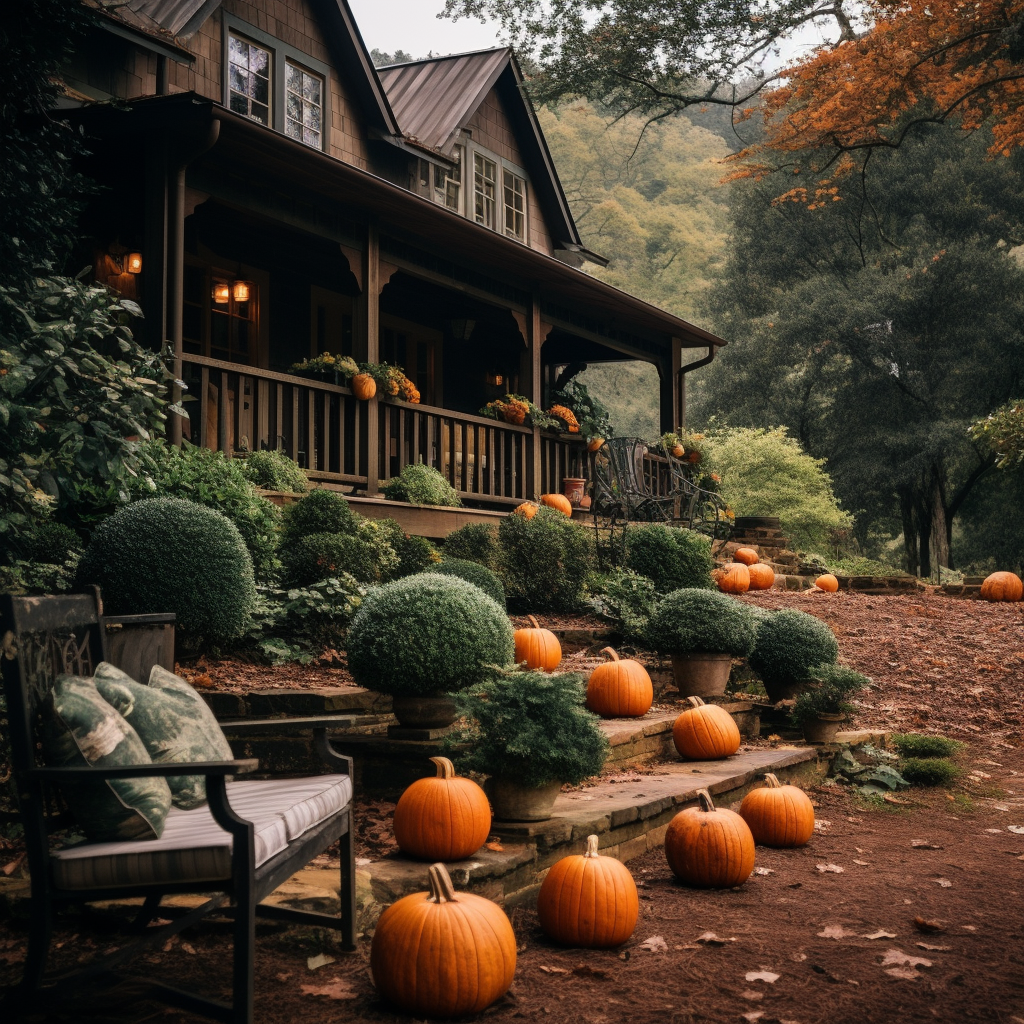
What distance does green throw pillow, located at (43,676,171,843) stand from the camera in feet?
8.13

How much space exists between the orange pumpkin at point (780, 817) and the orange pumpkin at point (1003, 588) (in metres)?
8.91

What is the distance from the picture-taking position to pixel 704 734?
18.5ft

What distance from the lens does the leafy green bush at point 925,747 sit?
660cm

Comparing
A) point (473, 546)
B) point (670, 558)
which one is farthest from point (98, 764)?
point (670, 558)

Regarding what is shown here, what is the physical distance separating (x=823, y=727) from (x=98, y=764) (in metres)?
4.96

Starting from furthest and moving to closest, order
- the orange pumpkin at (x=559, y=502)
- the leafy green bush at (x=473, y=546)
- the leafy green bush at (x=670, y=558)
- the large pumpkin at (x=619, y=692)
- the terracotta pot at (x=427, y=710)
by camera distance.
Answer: the orange pumpkin at (x=559, y=502), the leafy green bush at (x=670, y=558), the leafy green bush at (x=473, y=546), the large pumpkin at (x=619, y=692), the terracotta pot at (x=427, y=710)

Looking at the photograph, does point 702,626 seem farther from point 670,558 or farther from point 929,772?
point 670,558

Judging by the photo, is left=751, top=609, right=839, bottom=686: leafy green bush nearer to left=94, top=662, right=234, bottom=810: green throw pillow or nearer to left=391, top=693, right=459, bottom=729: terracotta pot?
left=391, top=693, right=459, bottom=729: terracotta pot

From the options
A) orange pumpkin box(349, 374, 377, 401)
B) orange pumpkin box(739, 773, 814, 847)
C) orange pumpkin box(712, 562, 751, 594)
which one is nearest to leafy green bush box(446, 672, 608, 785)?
orange pumpkin box(739, 773, 814, 847)

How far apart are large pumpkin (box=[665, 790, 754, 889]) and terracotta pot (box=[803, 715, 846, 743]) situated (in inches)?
94.4

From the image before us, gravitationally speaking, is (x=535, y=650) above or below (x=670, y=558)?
below

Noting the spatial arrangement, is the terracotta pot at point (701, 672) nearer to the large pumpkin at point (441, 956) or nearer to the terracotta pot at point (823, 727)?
the terracotta pot at point (823, 727)

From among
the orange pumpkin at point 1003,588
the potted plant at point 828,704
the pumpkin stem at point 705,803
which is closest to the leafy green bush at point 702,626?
the potted plant at point 828,704

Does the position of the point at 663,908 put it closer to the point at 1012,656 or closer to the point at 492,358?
the point at 1012,656
